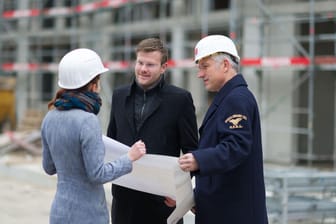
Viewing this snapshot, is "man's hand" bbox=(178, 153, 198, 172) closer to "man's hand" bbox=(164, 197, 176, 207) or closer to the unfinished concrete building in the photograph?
"man's hand" bbox=(164, 197, 176, 207)

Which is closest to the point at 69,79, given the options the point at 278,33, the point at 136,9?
the point at 278,33

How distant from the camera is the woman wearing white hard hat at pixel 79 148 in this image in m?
3.21

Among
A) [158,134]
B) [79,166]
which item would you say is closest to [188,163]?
[79,166]

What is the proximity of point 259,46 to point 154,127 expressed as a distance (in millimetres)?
9587

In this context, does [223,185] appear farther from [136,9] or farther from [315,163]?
[136,9]

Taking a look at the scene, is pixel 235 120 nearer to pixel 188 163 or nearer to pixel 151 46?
pixel 188 163

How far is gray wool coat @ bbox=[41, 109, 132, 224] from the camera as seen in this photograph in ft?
10.5

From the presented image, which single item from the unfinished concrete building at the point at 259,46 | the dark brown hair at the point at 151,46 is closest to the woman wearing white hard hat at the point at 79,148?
the dark brown hair at the point at 151,46

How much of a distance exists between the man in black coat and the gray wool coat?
0.56 metres

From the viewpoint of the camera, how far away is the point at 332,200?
7.18 m

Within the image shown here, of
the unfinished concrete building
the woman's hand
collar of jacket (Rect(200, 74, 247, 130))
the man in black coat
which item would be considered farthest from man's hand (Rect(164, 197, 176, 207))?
the unfinished concrete building

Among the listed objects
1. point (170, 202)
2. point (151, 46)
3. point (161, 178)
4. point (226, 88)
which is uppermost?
point (151, 46)

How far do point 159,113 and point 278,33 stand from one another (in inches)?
382

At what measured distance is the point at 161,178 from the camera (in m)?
3.49
